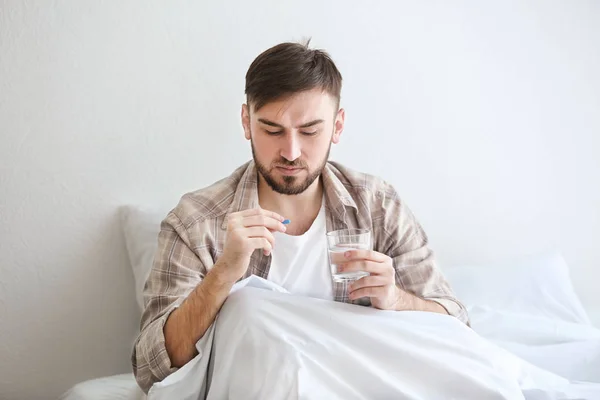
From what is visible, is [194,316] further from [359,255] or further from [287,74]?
[287,74]

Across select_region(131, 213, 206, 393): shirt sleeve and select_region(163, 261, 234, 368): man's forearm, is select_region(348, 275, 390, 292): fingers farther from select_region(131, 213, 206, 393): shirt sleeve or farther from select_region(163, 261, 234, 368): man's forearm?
select_region(131, 213, 206, 393): shirt sleeve

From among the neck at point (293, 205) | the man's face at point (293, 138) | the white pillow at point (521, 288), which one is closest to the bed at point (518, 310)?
the white pillow at point (521, 288)

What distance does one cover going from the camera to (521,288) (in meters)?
2.65

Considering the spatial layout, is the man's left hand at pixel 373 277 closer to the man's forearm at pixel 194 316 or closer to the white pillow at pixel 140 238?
the man's forearm at pixel 194 316

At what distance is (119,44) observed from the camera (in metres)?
2.37

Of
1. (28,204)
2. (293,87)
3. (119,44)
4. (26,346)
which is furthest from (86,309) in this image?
(293,87)

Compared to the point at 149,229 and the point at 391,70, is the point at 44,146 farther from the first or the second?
the point at 391,70

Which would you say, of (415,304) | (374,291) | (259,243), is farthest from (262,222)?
(415,304)

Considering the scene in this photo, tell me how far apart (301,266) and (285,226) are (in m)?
0.25

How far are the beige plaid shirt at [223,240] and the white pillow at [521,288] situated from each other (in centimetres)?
48

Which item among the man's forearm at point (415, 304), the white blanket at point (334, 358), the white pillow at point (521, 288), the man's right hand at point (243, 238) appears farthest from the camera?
the white pillow at point (521, 288)

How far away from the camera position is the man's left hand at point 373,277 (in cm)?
168

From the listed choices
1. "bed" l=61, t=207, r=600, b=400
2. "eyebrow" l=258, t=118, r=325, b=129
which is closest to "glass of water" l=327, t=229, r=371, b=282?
"eyebrow" l=258, t=118, r=325, b=129

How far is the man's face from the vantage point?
1.93 metres
